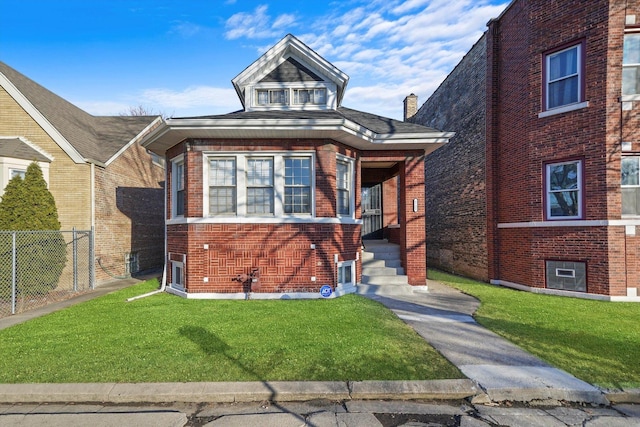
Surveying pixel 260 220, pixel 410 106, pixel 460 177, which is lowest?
pixel 260 220

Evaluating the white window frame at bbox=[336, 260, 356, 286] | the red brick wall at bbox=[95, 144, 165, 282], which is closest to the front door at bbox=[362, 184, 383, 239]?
the white window frame at bbox=[336, 260, 356, 286]

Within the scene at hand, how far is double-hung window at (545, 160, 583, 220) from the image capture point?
8492 mm

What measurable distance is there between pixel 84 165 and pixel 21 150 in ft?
6.02

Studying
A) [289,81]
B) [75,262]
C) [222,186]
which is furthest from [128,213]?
[289,81]

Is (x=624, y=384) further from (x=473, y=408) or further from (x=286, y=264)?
(x=286, y=264)

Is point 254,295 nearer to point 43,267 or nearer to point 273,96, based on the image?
point 273,96

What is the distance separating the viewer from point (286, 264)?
788 cm

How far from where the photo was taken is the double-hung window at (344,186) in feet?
28.2

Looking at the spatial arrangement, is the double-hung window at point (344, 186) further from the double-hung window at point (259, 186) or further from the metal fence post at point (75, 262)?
the metal fence post at point (75, 262)

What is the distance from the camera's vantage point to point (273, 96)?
10.0 meters

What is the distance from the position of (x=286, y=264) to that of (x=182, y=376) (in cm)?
430

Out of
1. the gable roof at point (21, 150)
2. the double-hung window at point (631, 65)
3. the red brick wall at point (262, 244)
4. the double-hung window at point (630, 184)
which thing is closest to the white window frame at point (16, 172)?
the gable roof at point (21, 150)

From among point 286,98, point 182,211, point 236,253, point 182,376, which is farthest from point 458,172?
point 182,376

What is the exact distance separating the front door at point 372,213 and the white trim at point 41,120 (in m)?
11.0
